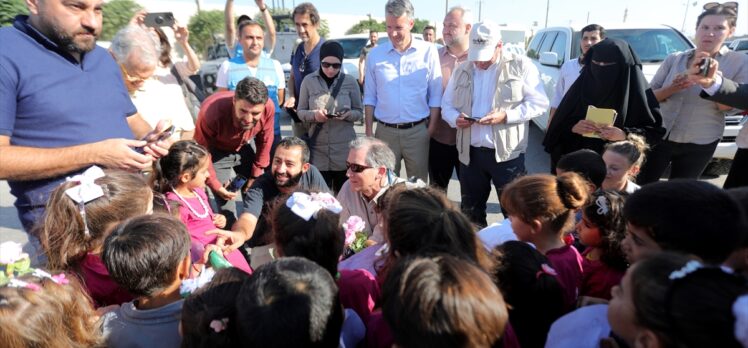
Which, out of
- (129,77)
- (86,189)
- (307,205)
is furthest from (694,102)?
(129,77)

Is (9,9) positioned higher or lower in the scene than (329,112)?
higher

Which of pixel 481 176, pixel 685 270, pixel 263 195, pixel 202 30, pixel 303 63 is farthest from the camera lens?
pixel 202 30

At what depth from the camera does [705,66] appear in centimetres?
279

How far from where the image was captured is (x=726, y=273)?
1028 millimetres

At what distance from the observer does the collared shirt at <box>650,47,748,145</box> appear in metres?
3.24

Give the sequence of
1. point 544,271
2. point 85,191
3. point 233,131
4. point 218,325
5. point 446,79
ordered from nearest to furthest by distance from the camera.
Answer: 1. point 218,325
2. point 544,271
3. point 85,191
4. point 233,131
5. point 446,79

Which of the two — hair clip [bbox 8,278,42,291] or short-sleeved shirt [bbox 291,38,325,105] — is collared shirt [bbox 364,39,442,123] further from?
hair clip [bbox 8,278,42,291]

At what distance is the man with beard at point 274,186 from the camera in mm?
2834

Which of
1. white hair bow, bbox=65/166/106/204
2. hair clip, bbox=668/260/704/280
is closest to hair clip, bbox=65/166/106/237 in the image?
white hair bow, bbox=65/166/106/204

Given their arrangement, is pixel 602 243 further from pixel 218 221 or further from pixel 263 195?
pixel 218 221

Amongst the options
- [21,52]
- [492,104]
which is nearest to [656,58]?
[492,104]

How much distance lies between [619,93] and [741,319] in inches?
104

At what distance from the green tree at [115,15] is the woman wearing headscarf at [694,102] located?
20012 mm

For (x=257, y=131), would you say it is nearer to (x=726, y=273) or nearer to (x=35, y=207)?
(x=35, y=207)
